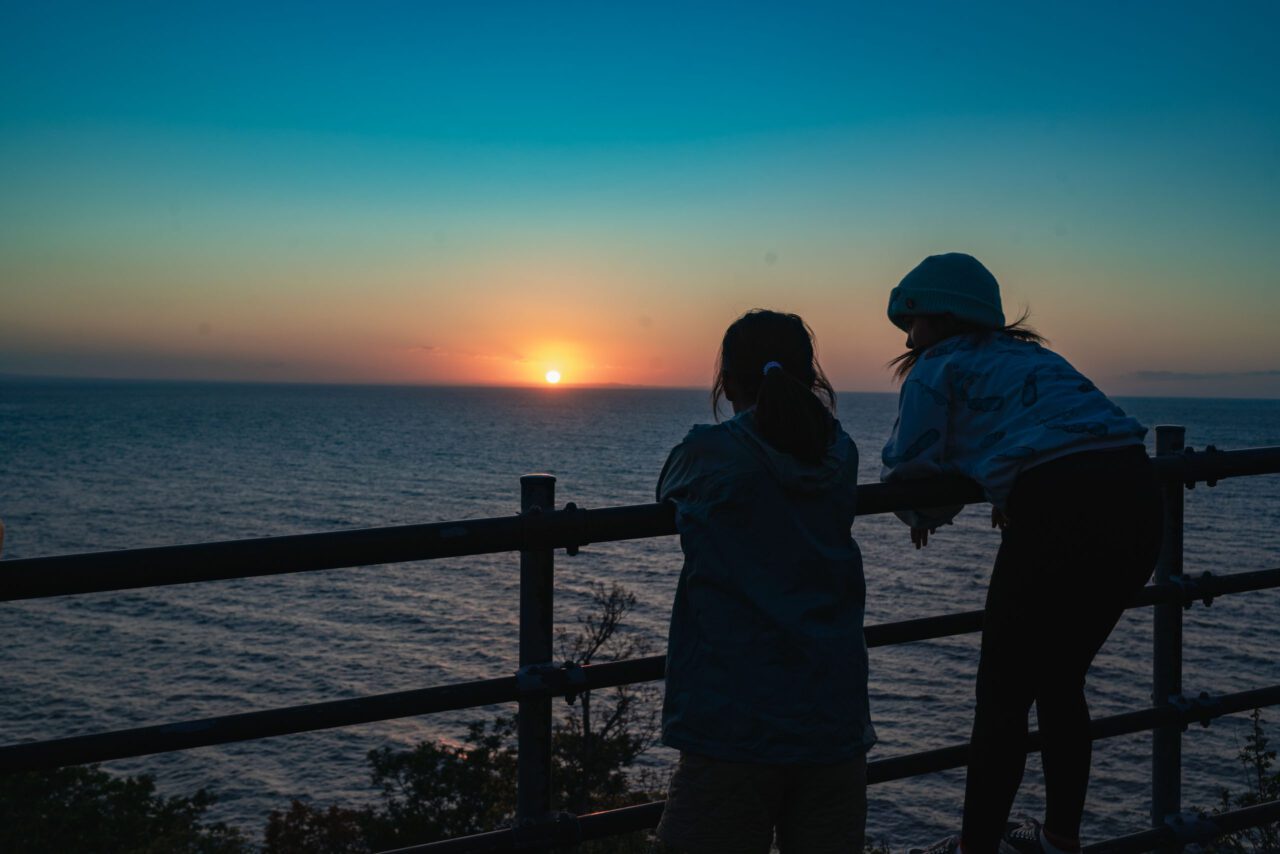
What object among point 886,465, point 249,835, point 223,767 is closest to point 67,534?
point 223,767

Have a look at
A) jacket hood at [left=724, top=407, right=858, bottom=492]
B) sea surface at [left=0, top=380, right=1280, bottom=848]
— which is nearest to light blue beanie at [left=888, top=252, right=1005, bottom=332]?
jacket hood at [left=724, top=407, right=858, bottom=492]

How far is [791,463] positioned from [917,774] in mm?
933

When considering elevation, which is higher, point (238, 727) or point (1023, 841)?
point (238, 727)

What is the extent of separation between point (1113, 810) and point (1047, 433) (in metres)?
20.1

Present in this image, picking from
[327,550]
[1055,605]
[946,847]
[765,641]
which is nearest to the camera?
[327,550]

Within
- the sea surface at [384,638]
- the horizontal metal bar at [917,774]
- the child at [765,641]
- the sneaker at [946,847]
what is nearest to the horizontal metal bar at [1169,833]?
the horizontal metal bar at [917,774]

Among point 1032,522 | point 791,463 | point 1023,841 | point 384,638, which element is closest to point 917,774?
point 1023,841

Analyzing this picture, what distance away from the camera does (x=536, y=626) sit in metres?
2.13

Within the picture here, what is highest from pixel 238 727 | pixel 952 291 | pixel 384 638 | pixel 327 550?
pixel 952 291

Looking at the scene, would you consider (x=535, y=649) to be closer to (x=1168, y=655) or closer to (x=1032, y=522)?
(x=1032, y=522)

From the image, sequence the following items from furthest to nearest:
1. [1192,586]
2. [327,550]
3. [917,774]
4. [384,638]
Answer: [384,638] → [1192,586] → [917,774] → [327,550]

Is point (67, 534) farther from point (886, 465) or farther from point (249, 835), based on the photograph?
point (886, 465)

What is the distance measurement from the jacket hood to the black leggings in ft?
1.64

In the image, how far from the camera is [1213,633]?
30406mm
